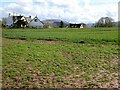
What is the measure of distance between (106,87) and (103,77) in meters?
1.16

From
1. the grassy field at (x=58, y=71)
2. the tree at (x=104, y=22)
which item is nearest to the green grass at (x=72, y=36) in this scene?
the grassy field at (x=58, y=71)

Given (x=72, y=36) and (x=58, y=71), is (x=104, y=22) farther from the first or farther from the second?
(x=58, y=71)

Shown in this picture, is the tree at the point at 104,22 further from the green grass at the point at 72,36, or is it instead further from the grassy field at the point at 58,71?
the grassy field at the point at 58,71

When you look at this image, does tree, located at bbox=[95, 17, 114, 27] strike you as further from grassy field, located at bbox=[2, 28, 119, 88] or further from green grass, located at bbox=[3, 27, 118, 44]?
grassy field, located at bbox=[2, 28, 119, 88]

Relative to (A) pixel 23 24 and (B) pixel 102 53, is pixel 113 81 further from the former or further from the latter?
(A) pixel 23 24

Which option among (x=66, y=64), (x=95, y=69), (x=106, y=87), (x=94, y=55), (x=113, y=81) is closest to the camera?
(x=106, y=87)

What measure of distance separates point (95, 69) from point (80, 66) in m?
0.75

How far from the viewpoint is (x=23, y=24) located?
251 feet

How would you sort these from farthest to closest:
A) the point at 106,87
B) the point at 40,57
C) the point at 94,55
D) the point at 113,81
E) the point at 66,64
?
the point at 94,55, the point at 40,57, the point at 66,64, the point at 113,81, the point at 106,87

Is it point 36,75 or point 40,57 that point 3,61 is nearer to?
point 40,57

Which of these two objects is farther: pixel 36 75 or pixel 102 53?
pixel 102 53

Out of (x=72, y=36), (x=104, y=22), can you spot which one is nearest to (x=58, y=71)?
(x=72, y=36)

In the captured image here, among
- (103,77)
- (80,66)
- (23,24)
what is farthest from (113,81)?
(23,24)

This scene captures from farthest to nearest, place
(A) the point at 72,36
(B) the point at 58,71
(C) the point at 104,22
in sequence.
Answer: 1. (C) the point at 104,22
2. (A) the point at 72,36
3. (B) the point at 58,71
